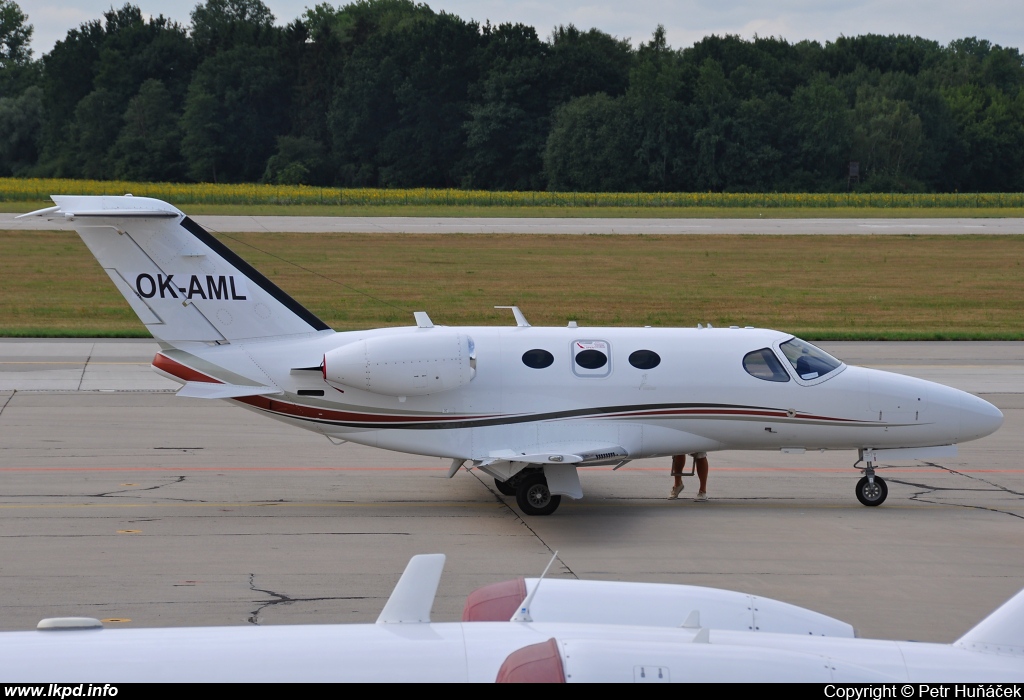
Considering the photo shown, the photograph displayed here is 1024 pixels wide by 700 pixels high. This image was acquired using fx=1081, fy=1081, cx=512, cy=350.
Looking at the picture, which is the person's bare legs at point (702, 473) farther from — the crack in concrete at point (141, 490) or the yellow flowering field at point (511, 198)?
the yellow flowering field at point (511, 198)

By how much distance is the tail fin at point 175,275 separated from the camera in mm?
14266

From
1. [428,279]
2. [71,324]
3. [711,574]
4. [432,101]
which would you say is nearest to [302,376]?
[711,574]

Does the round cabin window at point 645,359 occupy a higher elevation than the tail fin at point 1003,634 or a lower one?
lower

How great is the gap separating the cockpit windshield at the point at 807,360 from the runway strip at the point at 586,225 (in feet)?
142

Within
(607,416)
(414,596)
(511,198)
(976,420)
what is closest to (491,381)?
(607,416)

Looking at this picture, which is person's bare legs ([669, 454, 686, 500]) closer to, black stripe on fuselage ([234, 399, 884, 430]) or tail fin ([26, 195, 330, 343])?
black stripe on fuselage ([234, 399, 884, 430])

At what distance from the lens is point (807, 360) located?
49.7 feet

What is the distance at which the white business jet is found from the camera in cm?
1423

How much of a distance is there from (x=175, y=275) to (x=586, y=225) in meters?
50.4

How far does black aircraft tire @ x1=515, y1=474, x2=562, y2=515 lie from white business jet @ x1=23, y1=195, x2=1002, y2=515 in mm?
16

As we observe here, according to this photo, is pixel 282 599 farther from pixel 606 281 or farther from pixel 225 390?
pixel 606 281

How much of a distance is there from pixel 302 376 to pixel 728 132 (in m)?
91.5

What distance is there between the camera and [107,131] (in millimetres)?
111938

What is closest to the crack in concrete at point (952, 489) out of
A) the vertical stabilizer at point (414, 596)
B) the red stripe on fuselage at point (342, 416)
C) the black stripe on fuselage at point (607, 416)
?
the black stripe on fuselage at point (607, 416)
